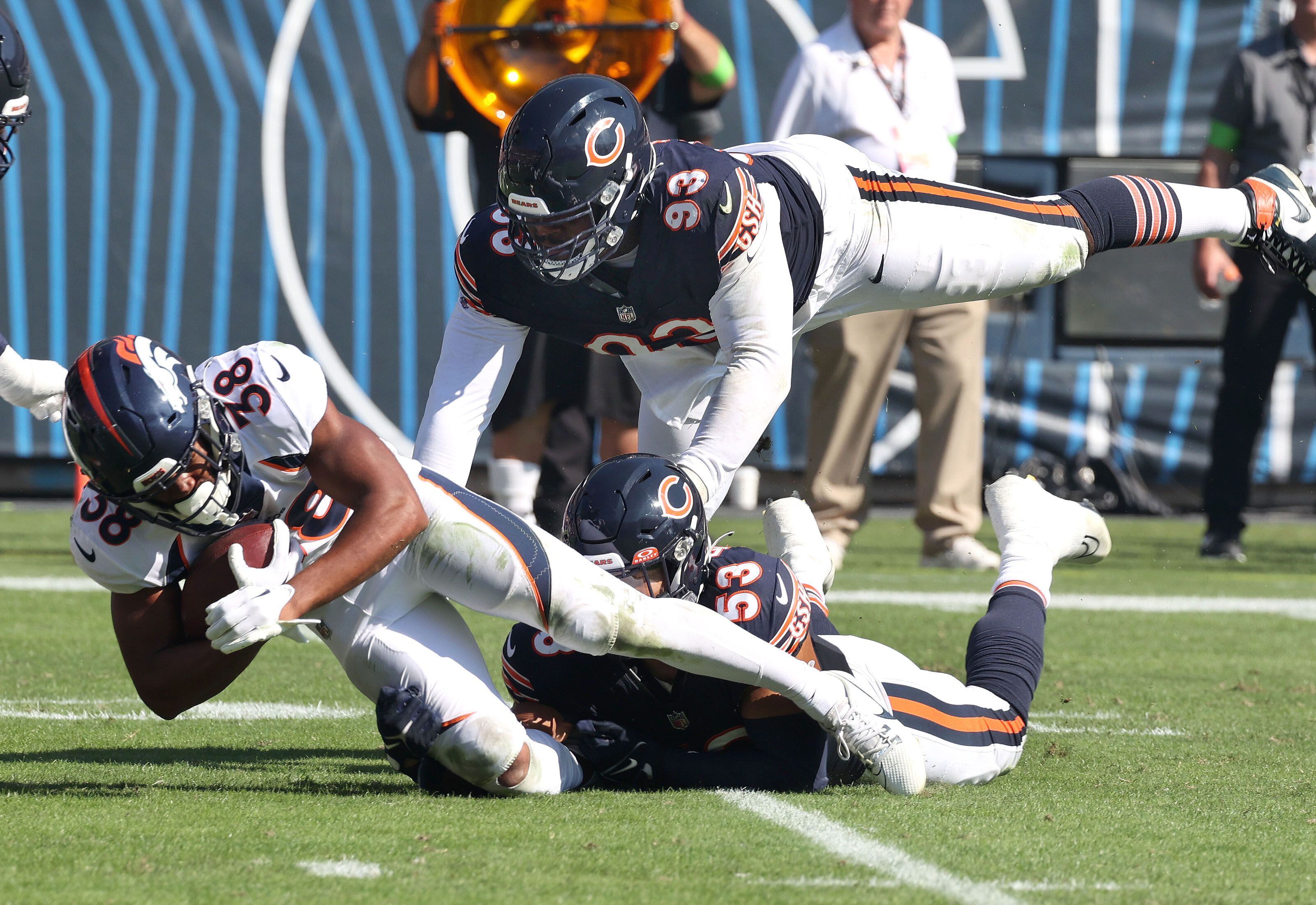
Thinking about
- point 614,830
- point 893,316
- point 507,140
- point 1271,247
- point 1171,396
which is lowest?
point 1171,396

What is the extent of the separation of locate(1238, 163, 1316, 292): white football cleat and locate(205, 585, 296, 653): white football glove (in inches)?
112

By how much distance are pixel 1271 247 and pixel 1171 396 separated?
4910 millimetres

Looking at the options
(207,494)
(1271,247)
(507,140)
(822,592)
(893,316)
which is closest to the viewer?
(207,494)

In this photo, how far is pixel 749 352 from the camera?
3479mm

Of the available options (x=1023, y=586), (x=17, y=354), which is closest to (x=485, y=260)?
(x=1023, y=586)

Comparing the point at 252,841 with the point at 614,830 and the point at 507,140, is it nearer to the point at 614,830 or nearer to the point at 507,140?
the point at 614,830

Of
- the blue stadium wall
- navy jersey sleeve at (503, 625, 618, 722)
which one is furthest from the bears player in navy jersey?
the blue stadium wall

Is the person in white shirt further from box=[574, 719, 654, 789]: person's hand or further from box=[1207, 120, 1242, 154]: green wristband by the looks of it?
box=[574, 719, 654, 789]: person's hand

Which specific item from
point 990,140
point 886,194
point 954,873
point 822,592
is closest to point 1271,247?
point 886,194

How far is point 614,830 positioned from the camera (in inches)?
102

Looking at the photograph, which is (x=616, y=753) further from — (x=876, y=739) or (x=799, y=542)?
(x=799, y=542)

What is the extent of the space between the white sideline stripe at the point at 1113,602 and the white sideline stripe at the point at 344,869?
11.5 ft

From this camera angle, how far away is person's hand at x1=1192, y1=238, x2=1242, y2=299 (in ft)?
22.6

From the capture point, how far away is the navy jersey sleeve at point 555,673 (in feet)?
10.1
